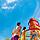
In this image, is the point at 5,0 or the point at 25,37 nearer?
the point at 25,37

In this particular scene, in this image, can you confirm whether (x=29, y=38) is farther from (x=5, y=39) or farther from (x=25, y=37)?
(x=5, y=39)

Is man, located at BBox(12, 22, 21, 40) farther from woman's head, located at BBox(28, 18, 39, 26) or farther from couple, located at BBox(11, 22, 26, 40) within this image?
woman's head, located at BBox(28, 18, 39, 26)

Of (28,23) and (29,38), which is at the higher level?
(28,23)

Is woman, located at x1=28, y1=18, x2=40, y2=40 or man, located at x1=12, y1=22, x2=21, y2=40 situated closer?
woman, located at x1=28, y1=18, x2=40, y2=40

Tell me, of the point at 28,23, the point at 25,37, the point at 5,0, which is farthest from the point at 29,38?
the point at 5,0

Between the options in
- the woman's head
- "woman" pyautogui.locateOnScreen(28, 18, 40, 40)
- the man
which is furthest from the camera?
the man

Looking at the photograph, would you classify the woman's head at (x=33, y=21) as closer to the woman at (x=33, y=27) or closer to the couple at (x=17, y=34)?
the woman at (x=33, y=27)

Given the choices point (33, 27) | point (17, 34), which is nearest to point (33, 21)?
point (33, 27)

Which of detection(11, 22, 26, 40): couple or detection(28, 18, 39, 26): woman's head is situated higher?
detection(28, 18, 39, 26): woman's head

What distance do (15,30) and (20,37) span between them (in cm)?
25

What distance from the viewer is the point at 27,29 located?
5379mm

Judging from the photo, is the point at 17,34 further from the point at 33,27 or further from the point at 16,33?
the point at 33,27

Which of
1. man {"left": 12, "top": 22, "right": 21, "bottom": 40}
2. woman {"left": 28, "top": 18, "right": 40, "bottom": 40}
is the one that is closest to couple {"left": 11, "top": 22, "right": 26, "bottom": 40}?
man {"left": 12, "top": 22, "right": 21, "bottom": 40}

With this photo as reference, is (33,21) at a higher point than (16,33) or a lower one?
higher
